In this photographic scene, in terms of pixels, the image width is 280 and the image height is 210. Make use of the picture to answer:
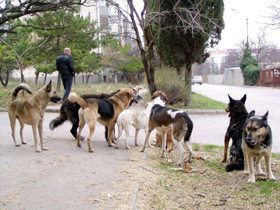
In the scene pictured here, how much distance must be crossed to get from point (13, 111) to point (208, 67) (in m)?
105

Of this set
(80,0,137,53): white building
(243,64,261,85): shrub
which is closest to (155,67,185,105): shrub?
(80,0,137,53): white building

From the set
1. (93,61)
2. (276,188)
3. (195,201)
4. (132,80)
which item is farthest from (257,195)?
(132,80)

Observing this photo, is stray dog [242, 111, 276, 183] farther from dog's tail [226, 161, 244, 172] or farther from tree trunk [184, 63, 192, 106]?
tree trunk [184, 63, 192, 106]

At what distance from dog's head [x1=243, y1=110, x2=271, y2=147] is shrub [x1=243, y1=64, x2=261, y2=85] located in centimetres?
4409

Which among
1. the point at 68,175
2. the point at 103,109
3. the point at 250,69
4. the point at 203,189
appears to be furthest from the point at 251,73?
the point at 68,175

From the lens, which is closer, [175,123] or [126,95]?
[175,123]

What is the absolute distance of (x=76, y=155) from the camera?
648cm

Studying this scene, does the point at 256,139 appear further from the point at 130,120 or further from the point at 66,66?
the point at 66,66

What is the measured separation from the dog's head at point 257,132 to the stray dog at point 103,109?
11.7ft

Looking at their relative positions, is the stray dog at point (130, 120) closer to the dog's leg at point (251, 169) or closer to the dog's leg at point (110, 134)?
the dog's leg at point (110, 134)

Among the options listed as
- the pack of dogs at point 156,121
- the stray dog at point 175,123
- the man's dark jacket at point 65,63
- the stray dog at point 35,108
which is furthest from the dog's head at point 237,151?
the man's dark jacket at point 65,63

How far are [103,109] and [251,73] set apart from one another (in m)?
43.4

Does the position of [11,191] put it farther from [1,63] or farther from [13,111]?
[1,63]

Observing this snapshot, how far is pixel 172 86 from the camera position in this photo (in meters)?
15.7
